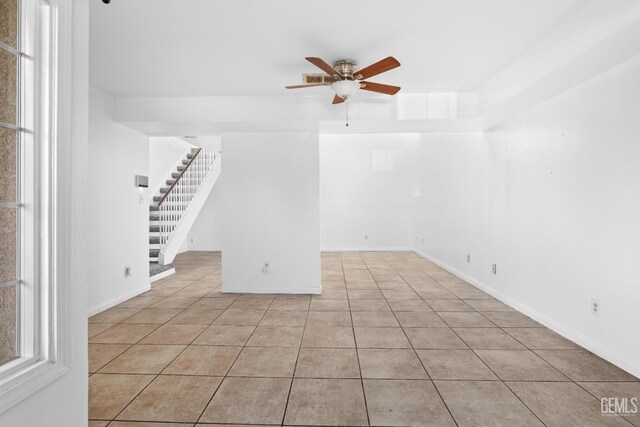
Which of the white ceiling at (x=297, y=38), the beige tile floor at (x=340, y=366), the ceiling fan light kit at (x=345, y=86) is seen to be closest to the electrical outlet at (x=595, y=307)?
the beige tile floor at (x=340, y=366)

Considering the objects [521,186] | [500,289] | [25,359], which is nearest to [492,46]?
[521,186]

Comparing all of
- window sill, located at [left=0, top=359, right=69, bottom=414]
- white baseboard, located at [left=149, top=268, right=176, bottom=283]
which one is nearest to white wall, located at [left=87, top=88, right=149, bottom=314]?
white baseboard, located at [left=149, top=268, right=176, bottom=283]

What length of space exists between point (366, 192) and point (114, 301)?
6178mm

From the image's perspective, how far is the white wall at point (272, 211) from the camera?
180 inches

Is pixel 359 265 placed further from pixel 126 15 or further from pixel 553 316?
pixel 126 15

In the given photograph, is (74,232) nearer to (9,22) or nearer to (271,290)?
(9,22)

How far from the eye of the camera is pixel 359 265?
6.65 metres

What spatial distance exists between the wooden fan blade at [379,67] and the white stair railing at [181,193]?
4952 mm

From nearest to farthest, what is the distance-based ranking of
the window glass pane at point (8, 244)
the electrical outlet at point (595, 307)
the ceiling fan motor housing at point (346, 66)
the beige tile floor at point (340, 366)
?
1. the window glass pane at point (8, 244)
2. the beige tile floor at point (340, 366)
3. the electrical outlet at point (595, 307)
4. the ceiling fan motor housing at point (346, 66)

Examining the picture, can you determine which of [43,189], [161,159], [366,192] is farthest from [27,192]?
[366,192]

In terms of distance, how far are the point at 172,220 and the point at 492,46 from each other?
20.9 ft

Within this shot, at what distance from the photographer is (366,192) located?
27.9 feet

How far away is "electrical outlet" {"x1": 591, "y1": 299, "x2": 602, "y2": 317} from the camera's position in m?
2.62

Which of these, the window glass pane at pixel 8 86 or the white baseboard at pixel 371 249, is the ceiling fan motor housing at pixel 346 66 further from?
the white baseboard at pixel 371 249
